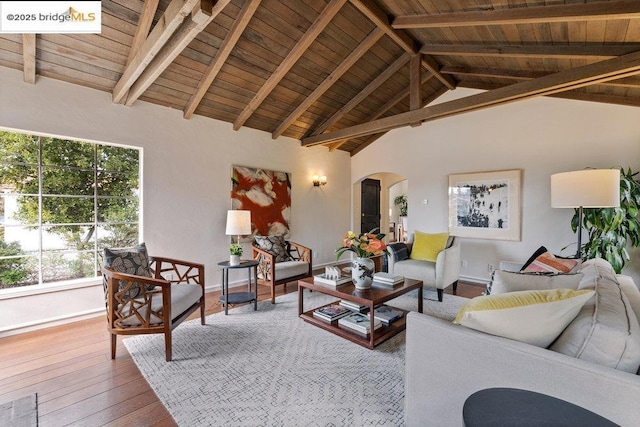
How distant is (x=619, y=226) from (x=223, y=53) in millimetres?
4922

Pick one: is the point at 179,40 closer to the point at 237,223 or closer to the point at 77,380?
the point at 237,223

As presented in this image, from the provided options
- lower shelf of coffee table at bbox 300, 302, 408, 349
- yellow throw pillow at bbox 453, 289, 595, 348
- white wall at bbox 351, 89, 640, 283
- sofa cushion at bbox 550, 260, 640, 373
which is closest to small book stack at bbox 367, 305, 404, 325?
lower shelf of coffee table at bbox 300, 302, 408, 349

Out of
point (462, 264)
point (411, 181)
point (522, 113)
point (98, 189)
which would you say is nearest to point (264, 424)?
point (98, 189)

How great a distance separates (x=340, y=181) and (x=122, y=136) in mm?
4059

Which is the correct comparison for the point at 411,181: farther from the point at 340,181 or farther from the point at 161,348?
the point at 161,348

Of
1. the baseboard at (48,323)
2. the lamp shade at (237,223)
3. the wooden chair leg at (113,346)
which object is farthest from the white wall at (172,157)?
the wooden chair leg at (113,346)

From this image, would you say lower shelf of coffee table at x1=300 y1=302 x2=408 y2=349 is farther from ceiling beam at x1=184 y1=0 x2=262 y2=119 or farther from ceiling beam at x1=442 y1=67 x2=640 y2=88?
ceiling beam at x1=442 y1=67 x2=640 y2=88

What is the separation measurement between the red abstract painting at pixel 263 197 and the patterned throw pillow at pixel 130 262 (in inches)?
73.9

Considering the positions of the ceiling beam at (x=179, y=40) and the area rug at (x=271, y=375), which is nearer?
the area rug at (x=271, y=375)

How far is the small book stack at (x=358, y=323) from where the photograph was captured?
8.27 feet

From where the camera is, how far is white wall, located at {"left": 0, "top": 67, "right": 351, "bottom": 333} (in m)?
2.82

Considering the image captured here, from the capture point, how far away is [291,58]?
3342 mm

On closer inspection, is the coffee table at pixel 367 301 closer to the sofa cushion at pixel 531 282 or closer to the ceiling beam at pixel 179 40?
the sofa cushion at pixel 531 282

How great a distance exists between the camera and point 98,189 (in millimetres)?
3393
